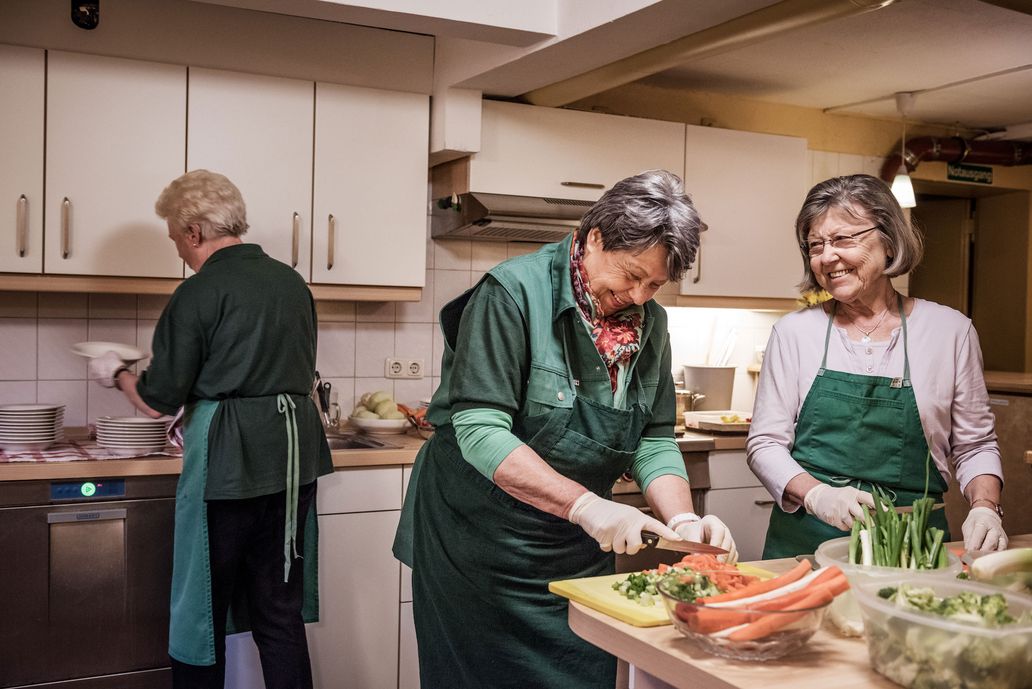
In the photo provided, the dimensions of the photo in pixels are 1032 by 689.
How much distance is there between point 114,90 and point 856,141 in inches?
129

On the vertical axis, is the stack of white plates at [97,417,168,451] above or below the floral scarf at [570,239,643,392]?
below

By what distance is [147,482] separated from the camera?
2.67 m

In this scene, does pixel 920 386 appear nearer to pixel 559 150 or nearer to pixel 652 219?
pixel 652 219

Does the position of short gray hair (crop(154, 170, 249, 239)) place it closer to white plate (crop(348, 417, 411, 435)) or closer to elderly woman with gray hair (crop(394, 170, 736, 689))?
white plate (crop(348, 417, 411, 435))

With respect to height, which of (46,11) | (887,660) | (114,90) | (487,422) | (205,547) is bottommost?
(205,547)

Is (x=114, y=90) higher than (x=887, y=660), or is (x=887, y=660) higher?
(x=114, y=90)

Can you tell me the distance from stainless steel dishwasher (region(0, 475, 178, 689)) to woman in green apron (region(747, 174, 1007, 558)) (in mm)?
1661

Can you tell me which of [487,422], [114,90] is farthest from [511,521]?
[114,90]

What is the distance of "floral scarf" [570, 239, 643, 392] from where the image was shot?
5.84ft

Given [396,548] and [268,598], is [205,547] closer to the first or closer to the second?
[268,598]

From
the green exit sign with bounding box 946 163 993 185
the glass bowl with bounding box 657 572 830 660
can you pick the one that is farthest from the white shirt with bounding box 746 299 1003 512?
the green exit sign with bounding box 946 163 993 185

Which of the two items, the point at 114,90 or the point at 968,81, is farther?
the point at 968,81

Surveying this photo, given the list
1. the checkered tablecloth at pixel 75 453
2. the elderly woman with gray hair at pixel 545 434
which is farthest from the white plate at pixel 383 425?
the elderly woman with gray hair at pixel 545 434

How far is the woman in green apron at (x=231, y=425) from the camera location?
96.3 inches
